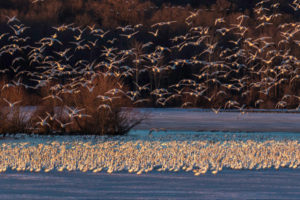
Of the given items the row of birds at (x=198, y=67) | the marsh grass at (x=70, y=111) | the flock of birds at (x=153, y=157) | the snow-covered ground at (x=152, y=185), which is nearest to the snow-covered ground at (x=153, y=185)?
the snow-covered ground at (x=152, y=185)

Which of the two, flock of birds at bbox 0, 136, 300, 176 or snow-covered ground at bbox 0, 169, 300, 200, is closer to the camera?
snow-covered ground at bbox 0, 169, 300, 200

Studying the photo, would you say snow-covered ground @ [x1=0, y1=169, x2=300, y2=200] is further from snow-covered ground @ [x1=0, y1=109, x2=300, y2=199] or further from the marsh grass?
the marsh grass

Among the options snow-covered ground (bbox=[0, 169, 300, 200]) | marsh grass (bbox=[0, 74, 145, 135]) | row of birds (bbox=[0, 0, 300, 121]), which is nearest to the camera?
snow-covered ground (bbox=[0, 169, 300, 200])

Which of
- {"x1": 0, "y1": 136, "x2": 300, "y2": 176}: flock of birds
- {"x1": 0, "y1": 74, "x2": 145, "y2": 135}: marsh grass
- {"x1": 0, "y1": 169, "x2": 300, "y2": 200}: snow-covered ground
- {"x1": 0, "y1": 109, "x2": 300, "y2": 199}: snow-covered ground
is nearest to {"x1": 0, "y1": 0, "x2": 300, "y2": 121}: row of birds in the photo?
{"x1": 0, "y1": 74, "x2": 145, "y2": 135}: marsh grass

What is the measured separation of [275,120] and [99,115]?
12.7m

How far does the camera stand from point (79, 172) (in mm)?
14484

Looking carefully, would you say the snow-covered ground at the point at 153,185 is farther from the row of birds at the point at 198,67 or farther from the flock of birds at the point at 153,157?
the row of birds at the point at 198,67

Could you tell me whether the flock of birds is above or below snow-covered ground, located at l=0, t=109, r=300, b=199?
below

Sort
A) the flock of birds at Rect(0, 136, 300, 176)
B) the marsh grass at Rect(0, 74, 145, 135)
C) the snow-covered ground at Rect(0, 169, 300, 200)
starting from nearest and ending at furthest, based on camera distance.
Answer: the snow-covered ground at Rect(0, 169, 300, 200)
the flock of birds at Rect(0, 136, 300, 176)
the marsh grass at Rect(0, 74, 145, 135)

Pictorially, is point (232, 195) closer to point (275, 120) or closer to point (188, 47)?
point (275, 120)

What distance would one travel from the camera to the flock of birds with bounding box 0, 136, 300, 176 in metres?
15.2

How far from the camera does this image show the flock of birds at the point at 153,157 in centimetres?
1519

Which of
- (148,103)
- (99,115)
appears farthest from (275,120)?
(148,103)

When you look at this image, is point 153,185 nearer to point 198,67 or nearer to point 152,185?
point 152,185
